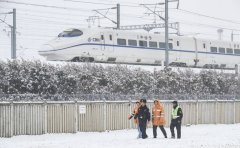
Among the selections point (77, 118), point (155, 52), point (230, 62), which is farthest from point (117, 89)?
point (230, 62)

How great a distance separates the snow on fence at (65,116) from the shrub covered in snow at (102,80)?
81.3 inches

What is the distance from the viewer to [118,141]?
83.0 ft

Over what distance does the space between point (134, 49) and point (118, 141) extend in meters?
21.5

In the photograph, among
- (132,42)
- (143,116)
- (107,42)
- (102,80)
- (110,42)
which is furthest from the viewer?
(132,42)

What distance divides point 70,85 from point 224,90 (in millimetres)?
15751

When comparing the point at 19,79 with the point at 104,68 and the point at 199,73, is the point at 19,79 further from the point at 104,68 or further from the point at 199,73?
the point at 199,73

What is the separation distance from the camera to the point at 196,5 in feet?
648

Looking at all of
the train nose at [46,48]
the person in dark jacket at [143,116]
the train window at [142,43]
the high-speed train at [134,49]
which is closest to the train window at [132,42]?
the high-speed train at [134,49]

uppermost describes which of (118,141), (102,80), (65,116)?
(102,80)

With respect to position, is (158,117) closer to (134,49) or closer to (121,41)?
(121,41)

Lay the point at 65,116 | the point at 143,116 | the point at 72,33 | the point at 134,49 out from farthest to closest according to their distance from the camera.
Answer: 1. the point at 134,49
2. the point at 72,33
3. the point at 65,116
4. the point at 143,116

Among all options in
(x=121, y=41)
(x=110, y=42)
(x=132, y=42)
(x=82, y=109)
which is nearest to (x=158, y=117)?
(x=82, y=109)

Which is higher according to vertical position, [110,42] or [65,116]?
[110,42]

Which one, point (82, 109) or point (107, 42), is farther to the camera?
→ point (107, 42)
